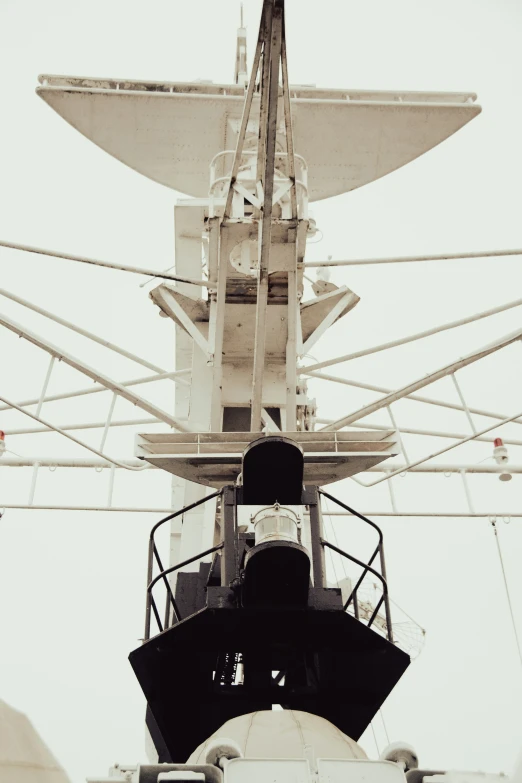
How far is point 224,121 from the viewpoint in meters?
14.4

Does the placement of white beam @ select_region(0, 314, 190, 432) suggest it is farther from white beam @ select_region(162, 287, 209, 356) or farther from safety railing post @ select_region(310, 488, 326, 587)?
safety railing post @ select_region(310, 488, 326, 587)

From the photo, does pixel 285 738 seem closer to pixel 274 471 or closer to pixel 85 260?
pixel 274 471

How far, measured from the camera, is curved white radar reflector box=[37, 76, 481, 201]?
14125 millimetres

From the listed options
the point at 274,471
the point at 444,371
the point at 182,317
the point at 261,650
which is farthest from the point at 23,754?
the point at 182,317

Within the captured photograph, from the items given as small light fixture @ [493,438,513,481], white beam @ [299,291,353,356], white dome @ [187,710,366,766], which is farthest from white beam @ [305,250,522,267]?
white dome @ [187,710,366,766]

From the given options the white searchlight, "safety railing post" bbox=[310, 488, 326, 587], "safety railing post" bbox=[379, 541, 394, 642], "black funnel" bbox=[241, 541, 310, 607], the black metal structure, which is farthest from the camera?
"safety railing post" bbox=[379, 541, 394, 642]

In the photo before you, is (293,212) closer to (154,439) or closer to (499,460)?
(154,439)

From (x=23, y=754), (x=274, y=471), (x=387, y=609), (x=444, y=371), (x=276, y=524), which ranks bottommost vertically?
(x=23, y=754)

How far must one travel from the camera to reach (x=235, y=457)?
27.1 feet

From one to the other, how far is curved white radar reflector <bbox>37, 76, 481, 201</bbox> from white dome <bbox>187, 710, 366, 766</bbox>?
10050 millimetres

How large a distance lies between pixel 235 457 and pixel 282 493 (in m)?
1.30

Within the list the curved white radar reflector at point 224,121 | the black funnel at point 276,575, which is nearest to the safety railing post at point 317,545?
the black funnel at point 276,575

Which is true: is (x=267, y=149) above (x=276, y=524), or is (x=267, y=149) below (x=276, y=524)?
above

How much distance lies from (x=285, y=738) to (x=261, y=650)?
1.78 meters
